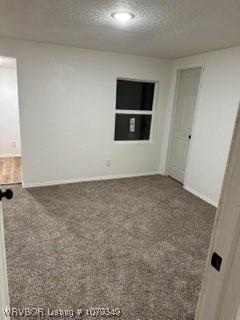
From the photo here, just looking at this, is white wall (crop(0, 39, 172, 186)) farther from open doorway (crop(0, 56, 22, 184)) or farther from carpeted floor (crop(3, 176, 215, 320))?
open doorway (crop(0, 56, 22, 184))

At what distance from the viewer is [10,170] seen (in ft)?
15.3

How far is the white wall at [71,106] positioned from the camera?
3498mm

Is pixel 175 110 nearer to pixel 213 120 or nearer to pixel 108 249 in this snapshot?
pixel 213 120

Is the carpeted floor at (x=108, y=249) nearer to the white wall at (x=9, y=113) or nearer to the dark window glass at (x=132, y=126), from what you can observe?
the dark window glass at (x=132, y=126)

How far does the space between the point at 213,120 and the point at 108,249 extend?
2.50m

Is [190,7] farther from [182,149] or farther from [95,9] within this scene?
[182,149]

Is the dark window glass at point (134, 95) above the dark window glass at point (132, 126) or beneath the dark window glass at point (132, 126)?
above

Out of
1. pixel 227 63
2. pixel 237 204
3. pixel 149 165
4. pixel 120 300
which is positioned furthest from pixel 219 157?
pixel 237 204

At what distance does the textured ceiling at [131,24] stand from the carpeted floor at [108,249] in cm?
232

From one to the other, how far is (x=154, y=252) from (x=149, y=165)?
256cm

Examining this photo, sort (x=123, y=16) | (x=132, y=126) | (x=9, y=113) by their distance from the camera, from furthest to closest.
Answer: (x=9, y=113) < (x=132, y=126) < (x=123, y=16)

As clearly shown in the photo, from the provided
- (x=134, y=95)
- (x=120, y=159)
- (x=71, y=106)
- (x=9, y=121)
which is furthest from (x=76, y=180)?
(x=9, y=121)

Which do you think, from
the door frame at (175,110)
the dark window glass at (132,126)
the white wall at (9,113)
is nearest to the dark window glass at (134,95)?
the dark window glass at (132,126)

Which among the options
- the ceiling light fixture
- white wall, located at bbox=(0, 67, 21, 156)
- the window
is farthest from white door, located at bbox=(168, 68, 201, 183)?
white wall, located at bbox=(0, 67, 21, 156)
